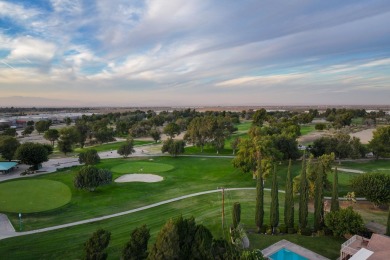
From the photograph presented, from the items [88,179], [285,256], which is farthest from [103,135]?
[285,256]

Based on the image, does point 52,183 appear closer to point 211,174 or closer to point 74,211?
point 74,211

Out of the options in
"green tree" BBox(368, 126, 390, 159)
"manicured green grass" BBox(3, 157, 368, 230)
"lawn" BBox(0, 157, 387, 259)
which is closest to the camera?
"lawn" BBox(0, 157, 387, 259)

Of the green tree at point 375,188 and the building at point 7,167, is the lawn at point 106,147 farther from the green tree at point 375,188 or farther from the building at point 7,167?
the green tree at point 375,188

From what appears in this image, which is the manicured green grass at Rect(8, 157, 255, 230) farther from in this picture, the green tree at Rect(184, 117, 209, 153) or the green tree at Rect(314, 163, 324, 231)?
the green tree at Rect(314, 163, 324, 231)

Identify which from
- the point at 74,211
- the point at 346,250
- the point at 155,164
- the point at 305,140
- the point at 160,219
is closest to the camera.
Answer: the point at 346,250

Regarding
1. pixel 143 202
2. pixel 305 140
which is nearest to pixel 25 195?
pixel 143 202

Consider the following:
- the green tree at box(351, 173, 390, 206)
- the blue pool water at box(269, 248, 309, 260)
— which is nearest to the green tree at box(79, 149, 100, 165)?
the blue pool water at box(269, 248, 309, 260)

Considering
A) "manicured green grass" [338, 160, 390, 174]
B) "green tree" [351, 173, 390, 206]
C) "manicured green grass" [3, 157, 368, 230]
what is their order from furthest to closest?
"manicured green grass" [338, 160, 390, 174] → "manicured green grass" [3, 157, 368, 230] → "green tree" [351, 173, 390, 206]

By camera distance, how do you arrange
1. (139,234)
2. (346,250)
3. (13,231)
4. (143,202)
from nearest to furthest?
(139,234)
(346,250)
(13,231)
(143,202)
